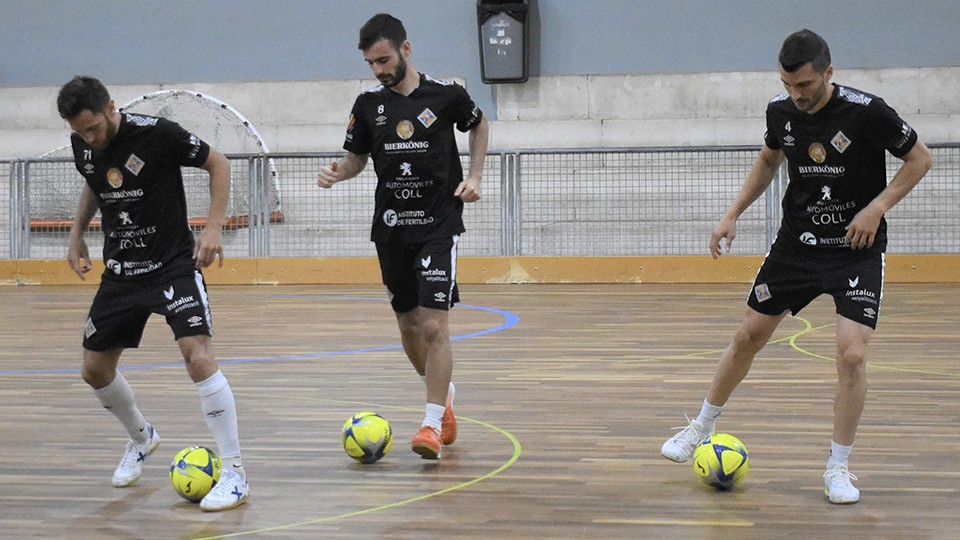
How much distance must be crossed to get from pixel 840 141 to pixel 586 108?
41.5ft

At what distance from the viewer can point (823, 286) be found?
481cm

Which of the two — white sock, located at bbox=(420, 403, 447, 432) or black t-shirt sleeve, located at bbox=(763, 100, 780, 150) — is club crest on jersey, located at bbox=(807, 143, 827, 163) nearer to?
black t-shirt sleeve, located at bbox=(763, 100, 780, 150)

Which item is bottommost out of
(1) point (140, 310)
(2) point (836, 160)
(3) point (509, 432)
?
(3) point (509, 432)

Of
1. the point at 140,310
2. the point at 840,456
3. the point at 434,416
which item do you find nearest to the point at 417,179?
the point at 434,416

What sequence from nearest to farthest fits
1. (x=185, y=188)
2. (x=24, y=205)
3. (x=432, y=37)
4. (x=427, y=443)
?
1. (x=427, y=443)
2. (x=185, y=188)
3. (x=24, y=205)
4. (x=432, y=37)

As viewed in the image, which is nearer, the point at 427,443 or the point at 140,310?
the point at 140,310

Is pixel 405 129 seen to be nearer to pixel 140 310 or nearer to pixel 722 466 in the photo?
pixel 140 310

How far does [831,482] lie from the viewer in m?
4.62

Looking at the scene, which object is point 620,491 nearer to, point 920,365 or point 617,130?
point 920,365

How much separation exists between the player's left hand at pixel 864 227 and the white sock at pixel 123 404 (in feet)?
9.18

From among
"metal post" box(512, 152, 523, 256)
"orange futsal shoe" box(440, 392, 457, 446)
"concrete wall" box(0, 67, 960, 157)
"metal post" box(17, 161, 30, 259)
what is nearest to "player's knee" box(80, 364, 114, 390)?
"orange futsal shoe" box(440, 392, 457, 446)

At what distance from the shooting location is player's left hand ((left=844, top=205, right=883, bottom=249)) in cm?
462

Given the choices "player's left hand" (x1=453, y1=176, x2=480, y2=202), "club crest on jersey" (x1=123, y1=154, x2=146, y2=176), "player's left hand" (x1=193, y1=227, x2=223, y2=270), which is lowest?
"player's left hand" (x1=193, y1=227, x2=223, y2=270)

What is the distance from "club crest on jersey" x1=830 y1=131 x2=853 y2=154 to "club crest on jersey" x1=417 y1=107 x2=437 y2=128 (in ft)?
5.79
